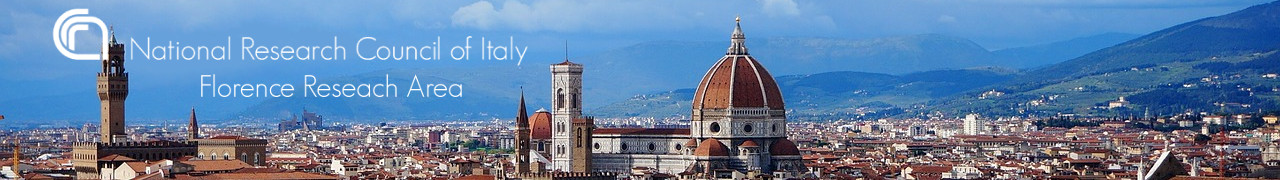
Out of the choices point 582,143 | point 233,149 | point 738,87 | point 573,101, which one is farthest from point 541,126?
point 233,149

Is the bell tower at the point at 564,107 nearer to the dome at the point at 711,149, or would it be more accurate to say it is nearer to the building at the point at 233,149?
the dome at the point at 711,149

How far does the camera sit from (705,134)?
362 feet

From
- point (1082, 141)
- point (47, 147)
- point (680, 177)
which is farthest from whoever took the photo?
point (1082, 141)

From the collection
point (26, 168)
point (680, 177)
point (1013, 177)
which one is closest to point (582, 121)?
point (680, 177)

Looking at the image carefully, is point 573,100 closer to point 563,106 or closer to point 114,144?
point 563,106

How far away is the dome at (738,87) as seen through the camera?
11031cm

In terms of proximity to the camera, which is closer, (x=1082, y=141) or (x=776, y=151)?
(x=776, y=151)

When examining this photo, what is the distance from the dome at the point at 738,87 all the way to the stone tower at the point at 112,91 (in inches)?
1093

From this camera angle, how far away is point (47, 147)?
15000 cm

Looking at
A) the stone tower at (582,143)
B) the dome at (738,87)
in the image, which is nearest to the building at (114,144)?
the stone tower at (582,143)

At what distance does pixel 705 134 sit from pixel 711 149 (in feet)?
11.0

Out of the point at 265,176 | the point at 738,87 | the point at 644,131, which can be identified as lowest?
the point at 265,176

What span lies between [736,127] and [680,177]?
9659mm

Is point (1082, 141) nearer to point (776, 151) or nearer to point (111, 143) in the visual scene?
point (776, 151)
